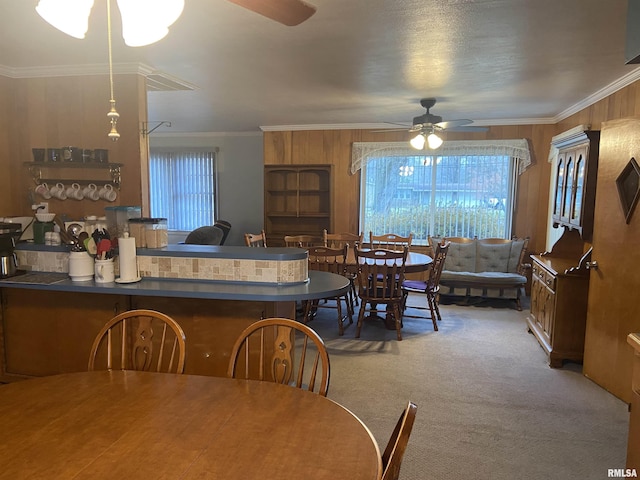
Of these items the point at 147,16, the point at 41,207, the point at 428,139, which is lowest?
the point at 41,207

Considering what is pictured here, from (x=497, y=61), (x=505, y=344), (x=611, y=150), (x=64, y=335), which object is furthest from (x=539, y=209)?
(x=64, y=335)

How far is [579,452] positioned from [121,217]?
3.24 metres

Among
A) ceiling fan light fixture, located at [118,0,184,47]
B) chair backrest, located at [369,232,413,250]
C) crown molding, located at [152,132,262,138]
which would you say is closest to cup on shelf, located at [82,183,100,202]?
ceiling fan light fixture, located at [118,0,184,47]

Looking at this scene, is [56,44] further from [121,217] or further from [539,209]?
[539,209]

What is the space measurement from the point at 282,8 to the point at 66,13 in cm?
67

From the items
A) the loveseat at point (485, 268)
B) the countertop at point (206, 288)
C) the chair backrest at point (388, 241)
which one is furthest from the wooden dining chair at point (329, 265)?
the loveseat at point (485, 268)

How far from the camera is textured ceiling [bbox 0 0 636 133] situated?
2.34 metres

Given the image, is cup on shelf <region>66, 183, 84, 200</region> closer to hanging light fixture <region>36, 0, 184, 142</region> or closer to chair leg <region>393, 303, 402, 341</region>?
hanging light fixture <region>36, 0, 184, 142</region>

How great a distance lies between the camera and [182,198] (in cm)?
764

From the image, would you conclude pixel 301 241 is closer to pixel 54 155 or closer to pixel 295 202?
pixel 295 202

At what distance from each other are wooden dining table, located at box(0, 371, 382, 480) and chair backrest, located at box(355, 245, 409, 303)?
8.57ft

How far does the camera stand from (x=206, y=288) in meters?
2.66

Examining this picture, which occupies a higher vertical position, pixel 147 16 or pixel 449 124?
pixel 449 124

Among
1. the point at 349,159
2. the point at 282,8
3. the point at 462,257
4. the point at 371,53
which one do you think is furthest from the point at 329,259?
the point at 282,8
